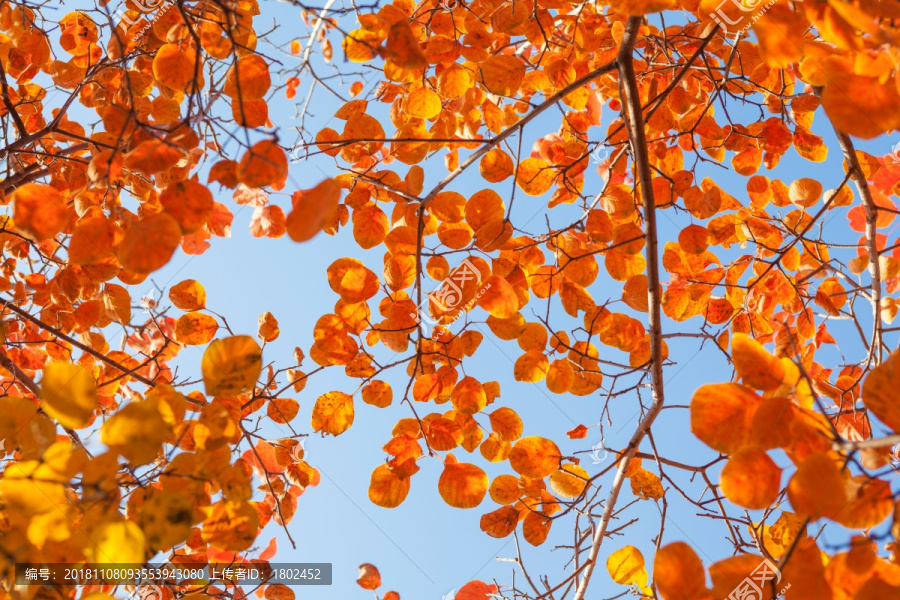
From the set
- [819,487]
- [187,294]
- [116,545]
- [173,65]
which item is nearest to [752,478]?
[819,487]

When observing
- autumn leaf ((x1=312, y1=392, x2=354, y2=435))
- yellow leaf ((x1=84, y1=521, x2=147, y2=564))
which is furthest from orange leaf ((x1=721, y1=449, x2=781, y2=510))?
autumn leaf ((x1=312, y1=392, x2=354, y2=435))

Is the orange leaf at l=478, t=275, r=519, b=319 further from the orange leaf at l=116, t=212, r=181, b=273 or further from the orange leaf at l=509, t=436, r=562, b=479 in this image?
the orange leaf at l=116, t=212, r=181, b=273

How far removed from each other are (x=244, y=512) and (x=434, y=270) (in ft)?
3.30

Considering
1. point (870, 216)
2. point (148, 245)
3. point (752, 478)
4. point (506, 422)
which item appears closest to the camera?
point (752, 478)

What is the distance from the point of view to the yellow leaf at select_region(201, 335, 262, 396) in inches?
34.7

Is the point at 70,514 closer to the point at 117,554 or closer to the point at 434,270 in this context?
the point at 117,554

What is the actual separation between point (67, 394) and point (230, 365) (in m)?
0.22

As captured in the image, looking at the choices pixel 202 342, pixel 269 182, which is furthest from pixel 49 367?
pixel 202 342

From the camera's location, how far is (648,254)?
→ 1414 millimetres

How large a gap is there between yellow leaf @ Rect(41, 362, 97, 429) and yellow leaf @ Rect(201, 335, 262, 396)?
0.53ft

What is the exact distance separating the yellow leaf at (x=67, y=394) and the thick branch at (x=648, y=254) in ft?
3.81

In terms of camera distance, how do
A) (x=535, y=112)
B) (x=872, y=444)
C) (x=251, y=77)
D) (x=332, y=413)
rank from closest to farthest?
(x=872, y=444) < (x=251, y=77) < (x=535, y=112) < (x=332, y=413)

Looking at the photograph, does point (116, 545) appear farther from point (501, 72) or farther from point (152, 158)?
point (501, 72)

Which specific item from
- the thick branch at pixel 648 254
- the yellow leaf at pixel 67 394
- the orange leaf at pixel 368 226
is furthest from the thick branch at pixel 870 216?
the yellow leaf at pixel 67 394
